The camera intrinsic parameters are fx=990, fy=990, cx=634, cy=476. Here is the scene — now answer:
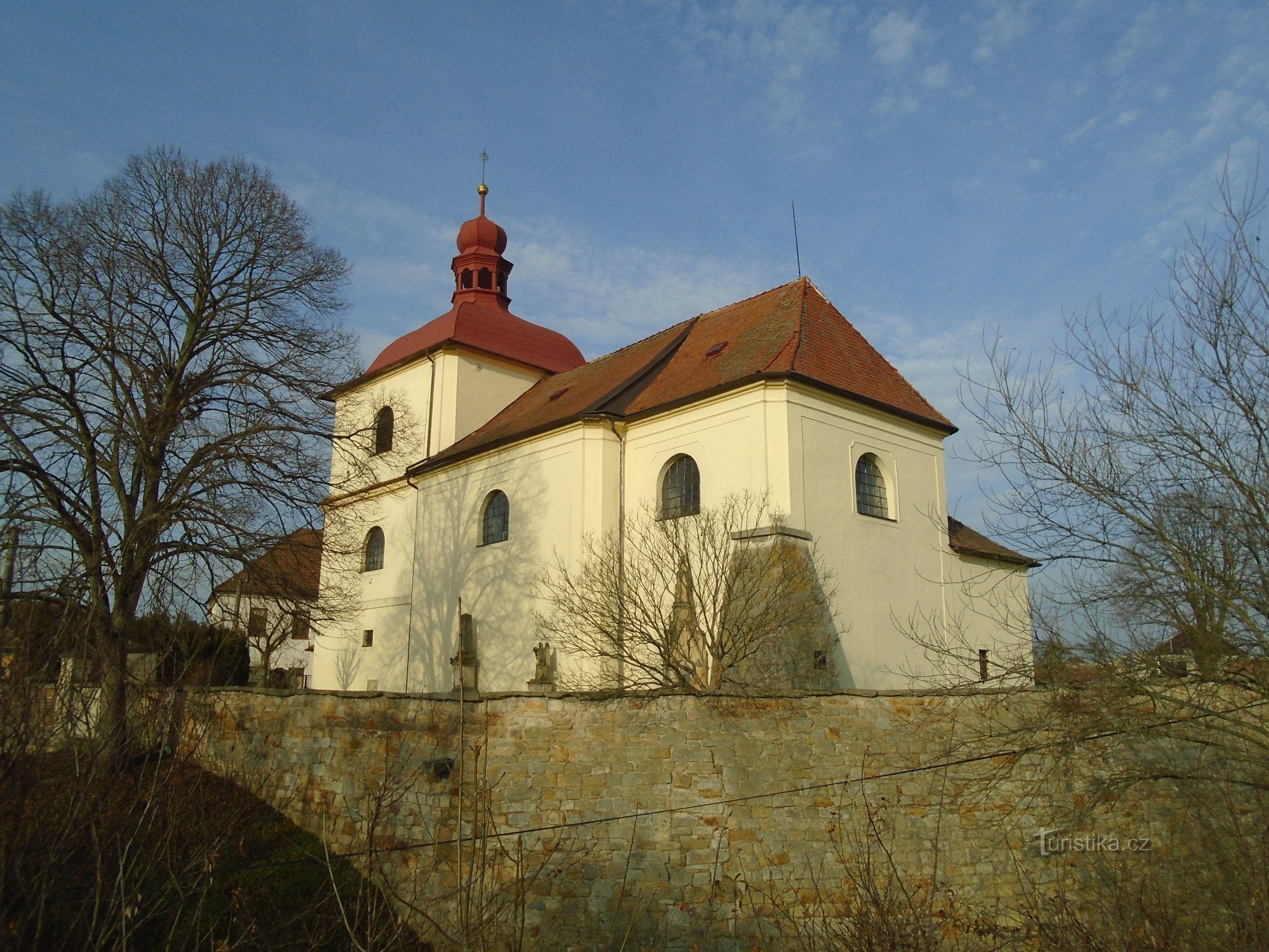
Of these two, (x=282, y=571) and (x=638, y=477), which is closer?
(x=282, y=571)

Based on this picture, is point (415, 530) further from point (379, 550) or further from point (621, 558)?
point (621, 558)

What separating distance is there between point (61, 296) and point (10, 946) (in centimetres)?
978

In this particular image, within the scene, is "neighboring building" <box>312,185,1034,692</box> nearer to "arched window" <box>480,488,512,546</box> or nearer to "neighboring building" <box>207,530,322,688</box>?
"arched window" <box>480,488,512,546</box>

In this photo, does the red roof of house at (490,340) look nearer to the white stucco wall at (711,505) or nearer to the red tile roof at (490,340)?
the red tile roof at (490,340)

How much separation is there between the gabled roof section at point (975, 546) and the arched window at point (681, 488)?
15.8 ft

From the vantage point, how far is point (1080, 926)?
6324 mm

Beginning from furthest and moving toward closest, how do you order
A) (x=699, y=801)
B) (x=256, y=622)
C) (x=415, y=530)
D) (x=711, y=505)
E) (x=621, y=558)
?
(x=415, y=530) → (x=711, y=505) → (x=621, y=558) → (x=256, y=622) → (x=699, y=801)

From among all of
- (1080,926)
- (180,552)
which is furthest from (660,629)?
(1080,926)

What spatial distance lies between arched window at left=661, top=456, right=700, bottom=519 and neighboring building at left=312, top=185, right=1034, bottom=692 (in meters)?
0.05

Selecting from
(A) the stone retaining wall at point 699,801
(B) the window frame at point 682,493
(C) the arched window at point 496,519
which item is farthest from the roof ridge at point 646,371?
(A) the stone retaining wall at point 699,801

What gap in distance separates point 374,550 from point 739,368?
1040 cm

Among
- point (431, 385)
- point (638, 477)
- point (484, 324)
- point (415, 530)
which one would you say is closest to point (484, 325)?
point (484, 324)

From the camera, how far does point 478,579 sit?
19141 mm

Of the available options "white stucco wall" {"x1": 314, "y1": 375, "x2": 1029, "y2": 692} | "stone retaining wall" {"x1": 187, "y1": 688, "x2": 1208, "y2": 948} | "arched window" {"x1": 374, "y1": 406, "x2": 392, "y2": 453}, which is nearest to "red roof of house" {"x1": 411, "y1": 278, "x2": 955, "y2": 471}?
"white stucco wall" {"x1": 314, "y1": 375, "x2": 1029, "y2": 692}
